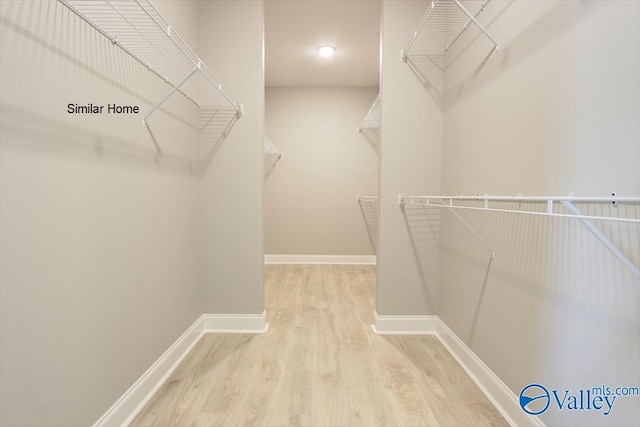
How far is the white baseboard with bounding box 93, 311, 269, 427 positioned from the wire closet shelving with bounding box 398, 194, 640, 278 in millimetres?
1360

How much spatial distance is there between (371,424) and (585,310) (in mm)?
918

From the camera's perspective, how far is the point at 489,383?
1458 mm

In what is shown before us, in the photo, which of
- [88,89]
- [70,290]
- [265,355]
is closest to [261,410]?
[265,355]

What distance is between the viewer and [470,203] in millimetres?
1664

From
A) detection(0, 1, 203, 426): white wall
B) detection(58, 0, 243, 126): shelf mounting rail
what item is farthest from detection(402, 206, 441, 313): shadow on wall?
detection(0, 1, 203, 426): white wall

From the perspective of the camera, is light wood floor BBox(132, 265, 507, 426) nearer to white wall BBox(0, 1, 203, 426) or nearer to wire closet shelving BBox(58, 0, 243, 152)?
white wall BBox(0, 1, 203, 426)

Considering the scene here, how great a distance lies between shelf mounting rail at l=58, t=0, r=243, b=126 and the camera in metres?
1.05

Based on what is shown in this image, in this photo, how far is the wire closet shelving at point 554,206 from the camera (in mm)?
698

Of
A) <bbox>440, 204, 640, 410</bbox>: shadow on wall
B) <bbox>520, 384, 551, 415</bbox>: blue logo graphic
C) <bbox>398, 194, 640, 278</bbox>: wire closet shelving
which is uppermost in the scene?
<bbox>398, 194, 640, 278</bbox>: wire closet shelving

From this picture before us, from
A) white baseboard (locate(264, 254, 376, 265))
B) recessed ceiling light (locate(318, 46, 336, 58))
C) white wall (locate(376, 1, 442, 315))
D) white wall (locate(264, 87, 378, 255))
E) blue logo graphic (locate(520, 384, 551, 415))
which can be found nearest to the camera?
blue logo graphic (locate(520, 384, 551, 415))

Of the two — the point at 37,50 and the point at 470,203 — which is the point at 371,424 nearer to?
the point at 470,203

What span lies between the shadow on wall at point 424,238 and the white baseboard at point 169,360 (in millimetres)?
1175

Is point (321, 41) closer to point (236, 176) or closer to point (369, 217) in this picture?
point (236, 176)

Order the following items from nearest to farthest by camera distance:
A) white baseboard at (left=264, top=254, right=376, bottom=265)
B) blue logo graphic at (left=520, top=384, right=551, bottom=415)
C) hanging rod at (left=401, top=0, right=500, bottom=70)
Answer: blue logo graphic at (left=520, top=384, right=551, bottom=415)
hanging rod at (left=401, top=0, right=500, bottom=70)
white baseboard at (left=264, top=254, right=376, bottom=265)
